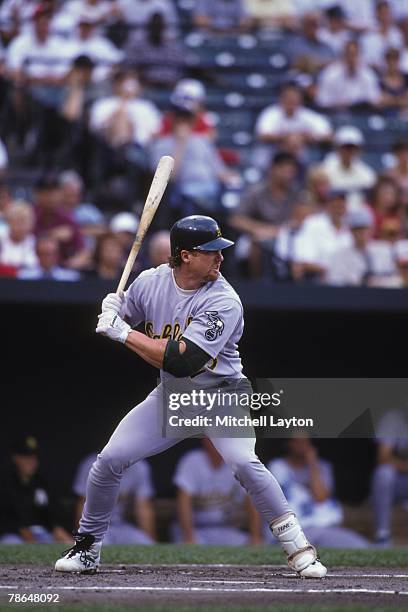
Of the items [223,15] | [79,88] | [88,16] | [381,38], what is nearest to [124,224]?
[79,88]

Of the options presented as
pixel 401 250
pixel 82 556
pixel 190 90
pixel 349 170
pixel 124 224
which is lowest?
pixel 82 556

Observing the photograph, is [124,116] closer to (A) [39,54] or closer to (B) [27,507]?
(A) [39,54]

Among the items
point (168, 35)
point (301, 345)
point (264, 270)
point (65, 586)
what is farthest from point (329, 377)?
point (65, 586)

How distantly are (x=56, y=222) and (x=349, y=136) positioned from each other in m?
3.02

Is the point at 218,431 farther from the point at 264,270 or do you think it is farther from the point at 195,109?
the point at 195,109

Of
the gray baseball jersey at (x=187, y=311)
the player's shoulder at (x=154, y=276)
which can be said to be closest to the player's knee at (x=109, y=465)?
the gray baseball jersey at (x=187, y=311)

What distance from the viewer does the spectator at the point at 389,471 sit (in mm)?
8953

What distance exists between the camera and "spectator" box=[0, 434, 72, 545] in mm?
8258

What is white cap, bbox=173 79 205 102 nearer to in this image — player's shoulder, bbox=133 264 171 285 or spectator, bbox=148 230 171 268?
spectator, bbox=148 230 171 268

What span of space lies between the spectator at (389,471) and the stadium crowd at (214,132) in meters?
1.16

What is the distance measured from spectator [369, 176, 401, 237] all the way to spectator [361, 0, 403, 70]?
2.78 meters

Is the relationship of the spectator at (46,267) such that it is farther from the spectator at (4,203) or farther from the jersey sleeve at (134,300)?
the jersey sleeve at (134,300)

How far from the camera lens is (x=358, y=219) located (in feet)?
30.8

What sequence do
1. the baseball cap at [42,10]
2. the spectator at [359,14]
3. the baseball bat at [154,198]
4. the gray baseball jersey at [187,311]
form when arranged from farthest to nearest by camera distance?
1. the spectator at [359,14]
2. the baseball cap at [42,10]
3. the baseball bat at [154,198]
4. the gray baseball jersey at [187,311]
